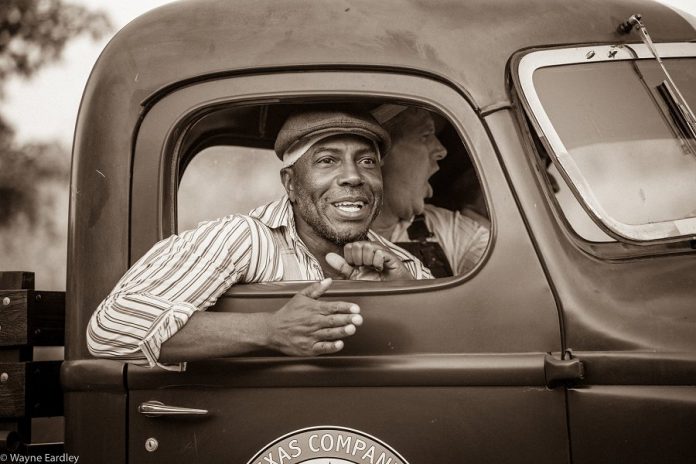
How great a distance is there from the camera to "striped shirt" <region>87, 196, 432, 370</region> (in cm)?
185

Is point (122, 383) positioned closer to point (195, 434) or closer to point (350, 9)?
point (195, 434)

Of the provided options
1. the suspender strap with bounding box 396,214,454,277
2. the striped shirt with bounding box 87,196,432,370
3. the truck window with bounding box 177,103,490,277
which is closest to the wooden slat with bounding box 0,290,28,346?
the striped shirt with bounding box 87,196,432,370

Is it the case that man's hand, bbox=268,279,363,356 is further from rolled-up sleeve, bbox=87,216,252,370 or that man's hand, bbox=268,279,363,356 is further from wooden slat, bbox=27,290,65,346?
wooden slat, bbox=27,290,65,346

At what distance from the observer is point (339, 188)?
2381mm

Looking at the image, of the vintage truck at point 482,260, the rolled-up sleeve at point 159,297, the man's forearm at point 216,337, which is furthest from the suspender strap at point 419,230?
the man's forearm at point 216,337

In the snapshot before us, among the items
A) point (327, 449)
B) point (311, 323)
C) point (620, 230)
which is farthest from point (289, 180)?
point (620, 230)

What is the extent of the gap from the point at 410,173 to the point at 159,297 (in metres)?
1.40

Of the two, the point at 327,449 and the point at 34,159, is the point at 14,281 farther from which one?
the point at 34,159

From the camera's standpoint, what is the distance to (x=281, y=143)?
243 centimetres

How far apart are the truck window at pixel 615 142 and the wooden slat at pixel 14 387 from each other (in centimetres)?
162

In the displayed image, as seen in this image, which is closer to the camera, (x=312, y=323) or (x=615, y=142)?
(x=312, y=323)

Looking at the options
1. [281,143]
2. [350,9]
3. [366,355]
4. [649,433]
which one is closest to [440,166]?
[281,143]

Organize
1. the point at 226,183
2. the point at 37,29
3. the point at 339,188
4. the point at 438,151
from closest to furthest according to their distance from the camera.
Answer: the point at 339,188, the point at 226,183, the point at 438,151, the point at 37,29

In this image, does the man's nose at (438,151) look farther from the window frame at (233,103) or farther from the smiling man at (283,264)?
the window frame at (233,103)
